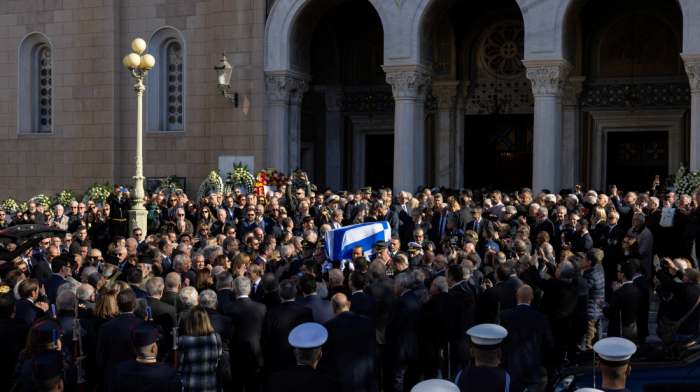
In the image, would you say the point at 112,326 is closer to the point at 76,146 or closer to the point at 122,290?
the point at 122,290

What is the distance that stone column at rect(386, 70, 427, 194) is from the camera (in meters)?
19.8

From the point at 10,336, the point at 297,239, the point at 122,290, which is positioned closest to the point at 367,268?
the point at 297,239

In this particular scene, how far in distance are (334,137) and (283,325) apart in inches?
680

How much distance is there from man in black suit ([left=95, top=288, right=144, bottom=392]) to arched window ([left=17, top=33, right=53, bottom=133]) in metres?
18.5

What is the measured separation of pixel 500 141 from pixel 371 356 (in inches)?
704

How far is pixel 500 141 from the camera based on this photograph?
79.4 feet

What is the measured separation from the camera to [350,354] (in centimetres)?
A: 711

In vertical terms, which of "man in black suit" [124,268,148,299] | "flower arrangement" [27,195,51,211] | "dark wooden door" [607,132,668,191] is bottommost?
"man in black suit" [124,268,148,299]

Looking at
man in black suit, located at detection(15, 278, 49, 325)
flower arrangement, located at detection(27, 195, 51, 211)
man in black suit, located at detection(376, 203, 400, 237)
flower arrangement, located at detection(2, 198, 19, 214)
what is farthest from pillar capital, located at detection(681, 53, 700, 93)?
flower arrangement, located at detection(2, 198, 19, 214)

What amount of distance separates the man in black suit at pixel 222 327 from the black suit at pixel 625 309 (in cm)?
470

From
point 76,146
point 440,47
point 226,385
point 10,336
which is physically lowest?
point 226,385

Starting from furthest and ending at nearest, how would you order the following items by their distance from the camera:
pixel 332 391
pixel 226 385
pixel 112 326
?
pixel 226 385
pixel 112 326
pixel 332 391

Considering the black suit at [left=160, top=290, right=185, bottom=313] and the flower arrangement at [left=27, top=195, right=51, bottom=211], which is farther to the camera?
the flower arrangement at [left=27, top=195, right=51, bottom=211]

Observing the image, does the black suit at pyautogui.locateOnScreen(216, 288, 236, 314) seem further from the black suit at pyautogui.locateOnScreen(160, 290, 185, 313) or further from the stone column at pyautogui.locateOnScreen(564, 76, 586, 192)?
the stone column at pyautogui.locateOnScreen(564, 76, 586, 192)
